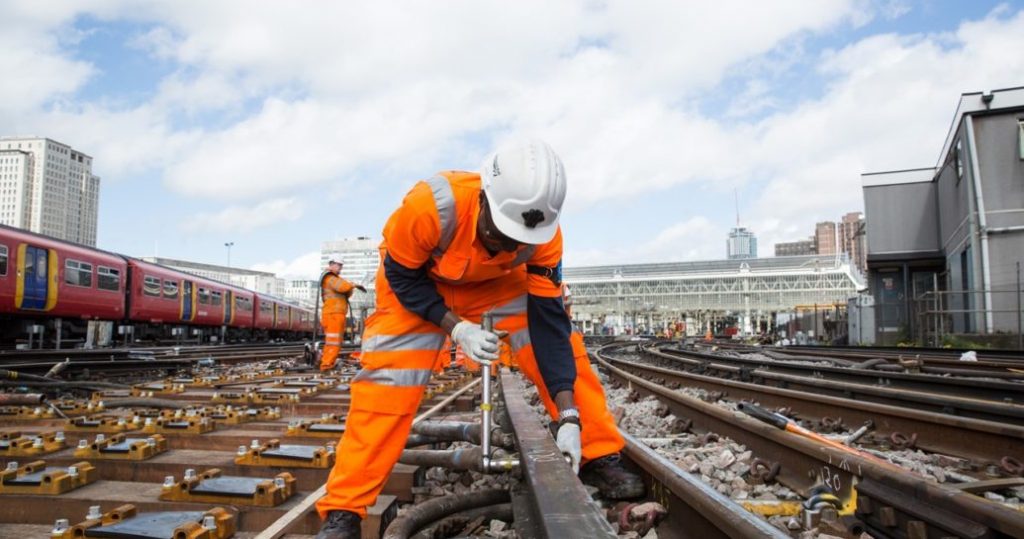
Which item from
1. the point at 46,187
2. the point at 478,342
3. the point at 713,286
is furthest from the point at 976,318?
the point at 46,187

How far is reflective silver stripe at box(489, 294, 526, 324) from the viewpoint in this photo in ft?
10.0

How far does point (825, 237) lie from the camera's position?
154375 millimetres

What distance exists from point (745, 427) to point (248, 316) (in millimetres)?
27819

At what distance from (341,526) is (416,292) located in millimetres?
935

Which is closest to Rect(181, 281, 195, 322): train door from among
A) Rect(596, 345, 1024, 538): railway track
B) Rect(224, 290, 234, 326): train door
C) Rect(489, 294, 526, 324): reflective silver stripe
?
Rect(224, 290, 234, 326): train door

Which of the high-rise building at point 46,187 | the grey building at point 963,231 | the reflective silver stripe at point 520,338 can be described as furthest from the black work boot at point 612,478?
the high-rise building at point 46,187

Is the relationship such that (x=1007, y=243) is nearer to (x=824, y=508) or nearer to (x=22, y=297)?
(x=824, y=508)

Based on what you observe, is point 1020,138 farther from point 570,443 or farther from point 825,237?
point 825,237

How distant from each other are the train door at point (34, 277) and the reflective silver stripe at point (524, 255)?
572 inches

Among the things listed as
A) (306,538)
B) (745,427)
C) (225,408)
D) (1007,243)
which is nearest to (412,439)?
(306,538)

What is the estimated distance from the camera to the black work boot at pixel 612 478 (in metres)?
2.88

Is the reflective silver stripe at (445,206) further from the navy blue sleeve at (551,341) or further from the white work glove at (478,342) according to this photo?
the navy blue sleeve at (551,341)

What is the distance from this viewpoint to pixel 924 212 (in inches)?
1061

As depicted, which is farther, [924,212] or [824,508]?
[924,212]
